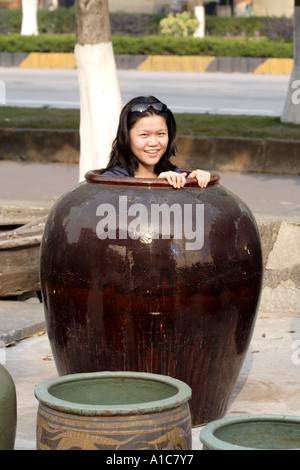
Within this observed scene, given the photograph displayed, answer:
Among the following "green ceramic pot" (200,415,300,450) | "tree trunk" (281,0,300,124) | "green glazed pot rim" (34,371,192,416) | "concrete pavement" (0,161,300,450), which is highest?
"tree trunk" (281,0,300,124)

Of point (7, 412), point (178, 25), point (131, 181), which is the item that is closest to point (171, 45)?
point (178, 25)

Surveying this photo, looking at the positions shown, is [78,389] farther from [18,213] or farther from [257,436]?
[18,213]

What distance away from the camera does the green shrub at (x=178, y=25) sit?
35.1 meters

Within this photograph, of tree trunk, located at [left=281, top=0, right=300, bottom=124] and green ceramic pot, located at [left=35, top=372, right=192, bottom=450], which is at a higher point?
tree trunk, located at [left=281, top=0, right=300, bottom=124]

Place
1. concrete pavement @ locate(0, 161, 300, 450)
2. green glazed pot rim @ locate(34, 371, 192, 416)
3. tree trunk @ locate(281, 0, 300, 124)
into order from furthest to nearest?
tree trunk @ locate(281, 0, 300, 124) → concrete pavement @ locate(0, 161, 300, 450) → green glazed pot rim @ locate(34, 371, 192, 416)

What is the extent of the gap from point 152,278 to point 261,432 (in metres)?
1.21

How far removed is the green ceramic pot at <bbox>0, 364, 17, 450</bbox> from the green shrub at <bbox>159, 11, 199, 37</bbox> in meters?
32.0

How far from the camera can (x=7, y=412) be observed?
3963 mm

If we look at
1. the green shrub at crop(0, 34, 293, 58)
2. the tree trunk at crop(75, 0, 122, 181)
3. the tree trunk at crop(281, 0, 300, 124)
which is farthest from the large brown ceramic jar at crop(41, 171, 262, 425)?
the green shrub at crop(0, 34, 293, 58)

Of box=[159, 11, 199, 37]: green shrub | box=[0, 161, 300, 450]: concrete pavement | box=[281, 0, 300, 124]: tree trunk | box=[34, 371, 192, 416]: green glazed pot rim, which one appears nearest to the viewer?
box=[34, 371, 192, 416]: green glazed pot rim

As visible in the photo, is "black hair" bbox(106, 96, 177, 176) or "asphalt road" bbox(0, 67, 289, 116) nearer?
"black hair" bbox(106, 96, 177, 176)

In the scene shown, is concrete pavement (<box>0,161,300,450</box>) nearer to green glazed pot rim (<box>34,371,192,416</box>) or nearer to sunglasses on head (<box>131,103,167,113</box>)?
green glazed pot rim (<box>34,371,192,416</box>)

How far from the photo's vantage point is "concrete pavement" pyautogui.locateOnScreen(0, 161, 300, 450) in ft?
18.1

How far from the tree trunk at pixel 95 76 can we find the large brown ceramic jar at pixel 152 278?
5284 millimetres
